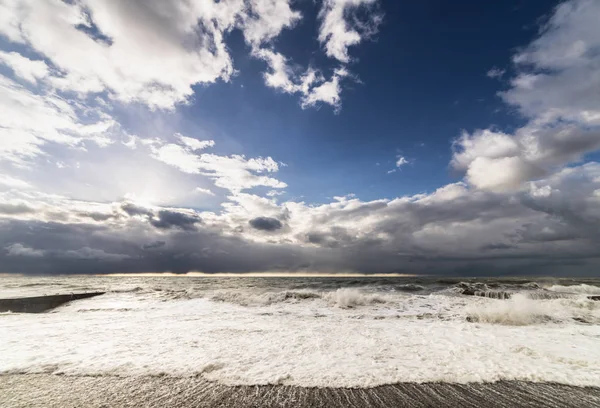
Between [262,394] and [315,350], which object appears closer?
[262,394]

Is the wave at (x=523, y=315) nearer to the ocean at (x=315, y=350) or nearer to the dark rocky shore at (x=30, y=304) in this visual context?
the ocean at (x=315, y=350)

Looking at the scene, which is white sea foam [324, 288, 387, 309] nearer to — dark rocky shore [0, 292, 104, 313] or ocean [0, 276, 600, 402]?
ocean [0, 276, 600, 402]

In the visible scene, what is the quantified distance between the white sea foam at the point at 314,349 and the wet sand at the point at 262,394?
387mm

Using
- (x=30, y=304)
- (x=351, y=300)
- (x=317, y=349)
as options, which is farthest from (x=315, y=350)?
(x=30, y=304)

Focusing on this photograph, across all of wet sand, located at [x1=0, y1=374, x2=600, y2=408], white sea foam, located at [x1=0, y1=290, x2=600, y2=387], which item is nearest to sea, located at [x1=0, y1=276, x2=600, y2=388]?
white sea foam, located at [x1=0, y1=290, x2=600, y2=387]

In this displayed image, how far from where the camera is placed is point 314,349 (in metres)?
8.41

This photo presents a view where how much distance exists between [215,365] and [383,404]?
4.07 metres

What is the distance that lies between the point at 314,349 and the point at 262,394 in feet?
11.2

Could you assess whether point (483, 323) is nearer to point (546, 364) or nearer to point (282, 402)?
point (546, 364)

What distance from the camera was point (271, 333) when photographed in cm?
1073

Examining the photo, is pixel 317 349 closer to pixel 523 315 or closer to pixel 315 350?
pixel 315 350

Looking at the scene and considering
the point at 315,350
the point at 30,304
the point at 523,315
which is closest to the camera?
the point at 315,350

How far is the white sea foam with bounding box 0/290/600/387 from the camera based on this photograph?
21.0 ft

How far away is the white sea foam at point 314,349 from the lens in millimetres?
6391
